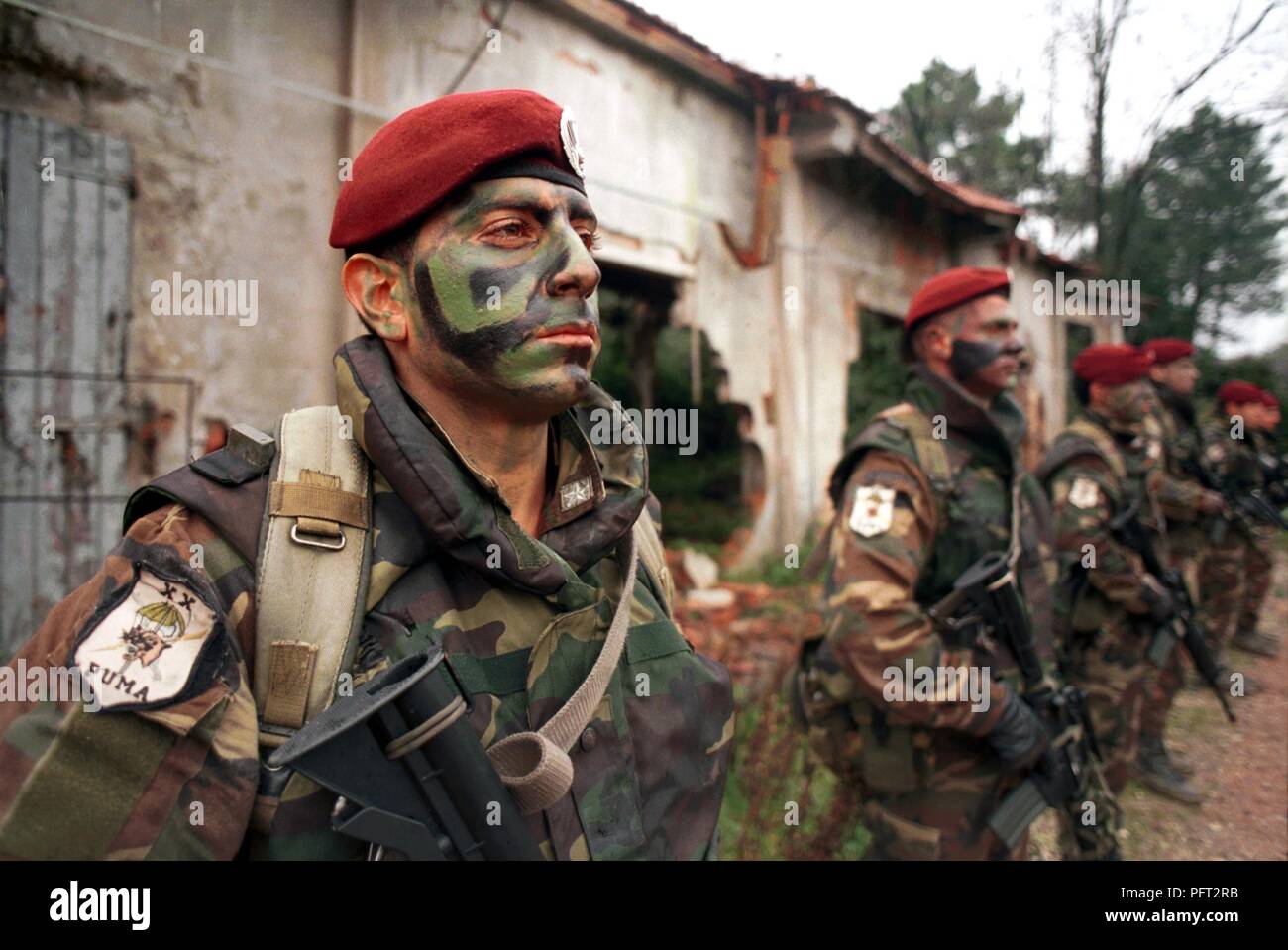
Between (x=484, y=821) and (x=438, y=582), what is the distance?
0.37m

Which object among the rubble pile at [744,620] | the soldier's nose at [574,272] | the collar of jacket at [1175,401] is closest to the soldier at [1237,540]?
the collar of jacket at [1175,401]

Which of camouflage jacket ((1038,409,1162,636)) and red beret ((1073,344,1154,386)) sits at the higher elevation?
red beret ((1073,344,1154,386))

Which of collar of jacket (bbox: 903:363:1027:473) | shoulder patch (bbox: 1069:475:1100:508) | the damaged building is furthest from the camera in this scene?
shoulder patch (bbox: 1069:475:1100:508)

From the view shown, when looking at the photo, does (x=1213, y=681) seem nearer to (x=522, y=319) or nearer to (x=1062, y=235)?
(x=522, y=319)

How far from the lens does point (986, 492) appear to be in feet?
9.48

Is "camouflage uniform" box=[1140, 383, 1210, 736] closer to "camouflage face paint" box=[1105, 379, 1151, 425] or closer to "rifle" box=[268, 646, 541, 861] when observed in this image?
"camouflage face paint" box=[1105, 379, 1151, 425]

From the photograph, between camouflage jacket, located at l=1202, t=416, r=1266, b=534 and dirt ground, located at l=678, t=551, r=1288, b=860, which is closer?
dirt ground, located at l=678, t=551, r=1288, b=860

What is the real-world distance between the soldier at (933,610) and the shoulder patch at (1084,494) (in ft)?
4.02

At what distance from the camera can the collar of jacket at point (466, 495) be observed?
4.16ft

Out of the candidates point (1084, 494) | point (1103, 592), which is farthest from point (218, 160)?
point (1103, 592)

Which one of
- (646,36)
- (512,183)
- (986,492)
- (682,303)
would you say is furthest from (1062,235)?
(512,183)

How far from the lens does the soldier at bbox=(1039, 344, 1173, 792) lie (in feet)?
13.7

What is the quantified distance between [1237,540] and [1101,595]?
4412mm

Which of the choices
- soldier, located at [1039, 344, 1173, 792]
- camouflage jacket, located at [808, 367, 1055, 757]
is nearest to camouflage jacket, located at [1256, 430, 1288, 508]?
soldier, located at [1039, 344, 1173, 792]
